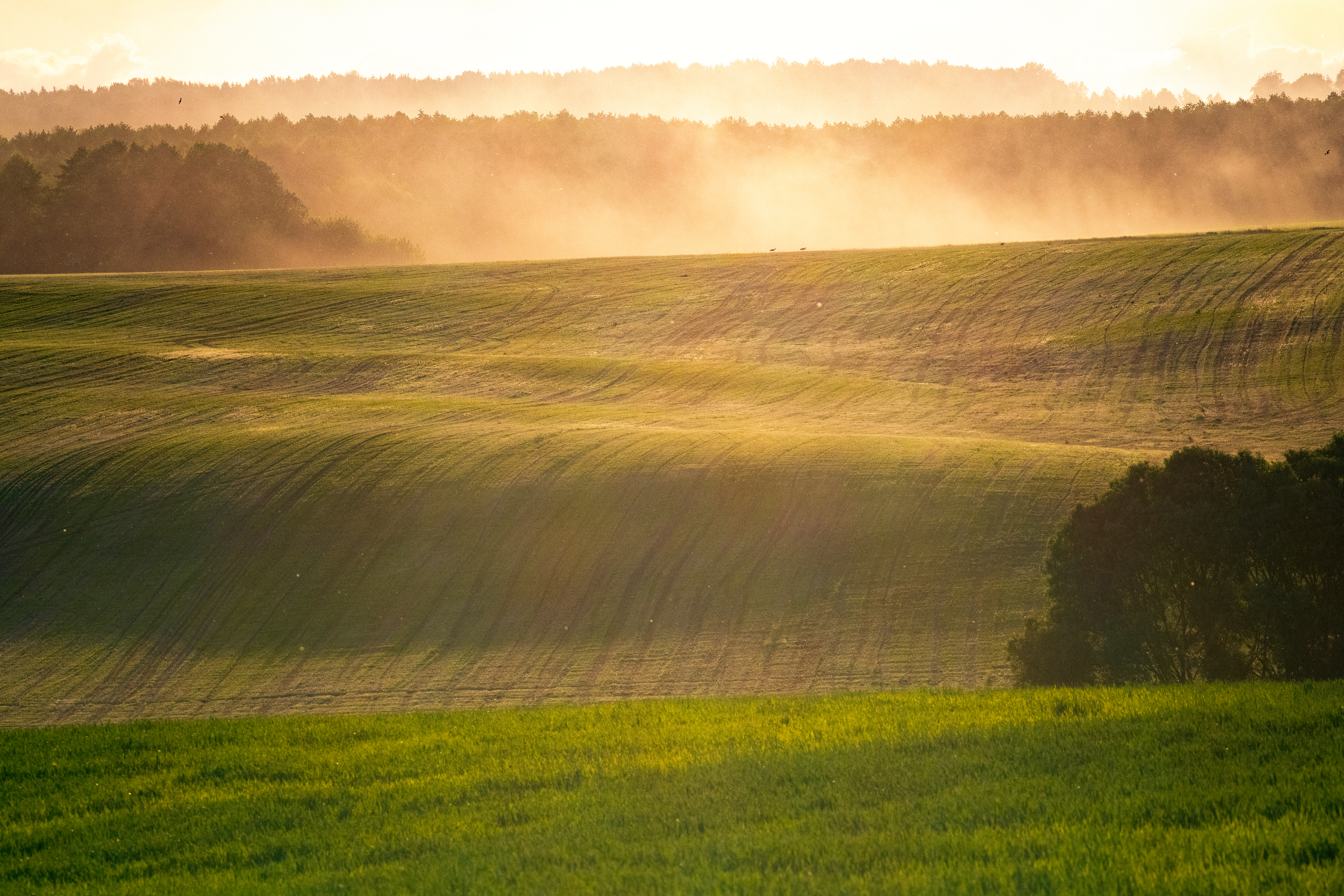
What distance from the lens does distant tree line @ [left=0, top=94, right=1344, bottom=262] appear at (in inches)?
3076

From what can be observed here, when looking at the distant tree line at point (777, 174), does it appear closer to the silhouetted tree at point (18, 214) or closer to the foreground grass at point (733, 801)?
the silhouetted tree at point (18, 214)

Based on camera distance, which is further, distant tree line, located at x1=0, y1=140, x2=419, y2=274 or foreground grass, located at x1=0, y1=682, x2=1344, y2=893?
distant tree line, located at x1=0, y1=140, x2=419, y2=274

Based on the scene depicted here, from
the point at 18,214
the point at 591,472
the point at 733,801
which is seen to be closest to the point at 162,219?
the point at 18,214

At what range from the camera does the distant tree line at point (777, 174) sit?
78.1 m

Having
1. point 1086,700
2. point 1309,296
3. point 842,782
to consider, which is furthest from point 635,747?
point 1309,296

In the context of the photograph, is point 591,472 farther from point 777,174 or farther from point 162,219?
point 777,174

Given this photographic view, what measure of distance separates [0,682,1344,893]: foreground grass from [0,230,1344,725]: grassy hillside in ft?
19.3

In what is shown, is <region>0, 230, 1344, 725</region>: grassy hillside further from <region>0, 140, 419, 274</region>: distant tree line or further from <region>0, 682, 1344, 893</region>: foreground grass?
<region>0, 140, 419, 274</region>: distant tree line

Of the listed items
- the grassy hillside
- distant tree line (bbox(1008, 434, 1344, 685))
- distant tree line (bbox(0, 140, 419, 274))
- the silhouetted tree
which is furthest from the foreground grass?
the silhouetted tree

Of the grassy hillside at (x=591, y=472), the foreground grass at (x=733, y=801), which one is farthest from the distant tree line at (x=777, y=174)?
the foreground grass at (x=733, y=801)

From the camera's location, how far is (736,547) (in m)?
19.7

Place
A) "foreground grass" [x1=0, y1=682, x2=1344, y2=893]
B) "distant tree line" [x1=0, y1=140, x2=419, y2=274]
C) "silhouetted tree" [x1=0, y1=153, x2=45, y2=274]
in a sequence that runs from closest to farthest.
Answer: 1. "foreground grass" [x1=0, y1=682, x2=1344, y2=893]
2. "silhouetted tree" [x1=0, y1=153, x2=45, y2=274]
3. "distant tree line" [x1=0, y1=140, x2=419, y2=274]

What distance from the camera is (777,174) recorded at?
96.9 m

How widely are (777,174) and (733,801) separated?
94423 mm
